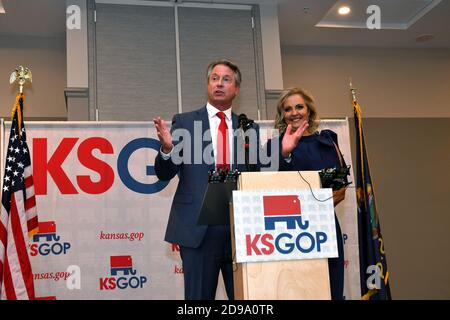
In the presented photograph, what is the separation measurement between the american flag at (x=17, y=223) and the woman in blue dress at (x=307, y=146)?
182 cm

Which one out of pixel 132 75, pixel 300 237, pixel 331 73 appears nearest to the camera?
pixel 300 237

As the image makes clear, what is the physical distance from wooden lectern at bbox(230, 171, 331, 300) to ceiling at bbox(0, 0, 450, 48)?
→ 380 centimetres

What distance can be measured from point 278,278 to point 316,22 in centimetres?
459

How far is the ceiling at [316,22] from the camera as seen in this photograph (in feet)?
17.3

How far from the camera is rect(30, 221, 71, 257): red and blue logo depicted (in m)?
3.93

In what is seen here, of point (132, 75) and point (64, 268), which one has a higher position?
point (132, 75)

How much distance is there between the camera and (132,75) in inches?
201

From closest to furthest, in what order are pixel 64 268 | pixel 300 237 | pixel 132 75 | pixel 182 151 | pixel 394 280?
pixel 300 237, pixel 182 151, pixel 64 268, pixel 132 75, pixel 394 280

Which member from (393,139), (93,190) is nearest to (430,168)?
(393,139)

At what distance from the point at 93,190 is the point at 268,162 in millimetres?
2137

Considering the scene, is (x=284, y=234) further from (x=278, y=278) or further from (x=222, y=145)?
(x=222, y=145)

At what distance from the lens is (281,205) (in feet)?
6.37

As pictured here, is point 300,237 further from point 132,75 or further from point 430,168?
point 430,168

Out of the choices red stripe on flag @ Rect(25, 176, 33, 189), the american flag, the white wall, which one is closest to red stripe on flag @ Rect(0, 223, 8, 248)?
the american flag
